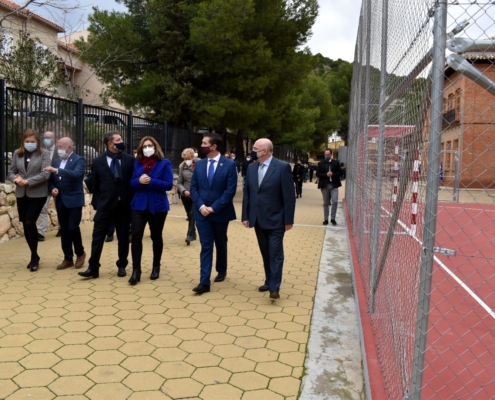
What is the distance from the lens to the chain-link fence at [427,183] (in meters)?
2.01

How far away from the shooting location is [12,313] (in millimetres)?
4551

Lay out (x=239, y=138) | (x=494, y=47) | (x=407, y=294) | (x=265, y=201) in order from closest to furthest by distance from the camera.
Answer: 1. (x=494, y=47)
2. (x=407, y=294)
3. (x=265, y=201)
4. (x=239, y=138)

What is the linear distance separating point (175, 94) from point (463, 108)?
51.4 feet

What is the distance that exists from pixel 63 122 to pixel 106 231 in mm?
4532

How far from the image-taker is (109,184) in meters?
5.78

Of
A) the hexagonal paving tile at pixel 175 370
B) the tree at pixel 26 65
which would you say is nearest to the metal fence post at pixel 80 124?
the tree at pixel 26 65

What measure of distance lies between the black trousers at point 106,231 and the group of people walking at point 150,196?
0.04 ft

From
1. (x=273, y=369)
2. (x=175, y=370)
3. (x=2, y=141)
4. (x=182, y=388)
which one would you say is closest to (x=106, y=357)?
(x=175, y=370)

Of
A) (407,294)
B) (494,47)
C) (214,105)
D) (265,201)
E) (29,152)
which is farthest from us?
(214,105)

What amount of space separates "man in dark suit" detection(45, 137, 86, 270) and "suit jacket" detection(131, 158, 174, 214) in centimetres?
91

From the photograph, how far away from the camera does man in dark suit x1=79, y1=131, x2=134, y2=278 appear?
5777 millimetres

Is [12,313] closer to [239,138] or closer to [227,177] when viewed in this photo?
[227,177]

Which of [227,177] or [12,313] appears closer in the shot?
[12,313]

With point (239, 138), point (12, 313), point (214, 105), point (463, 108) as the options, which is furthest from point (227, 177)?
point (239, 138)
